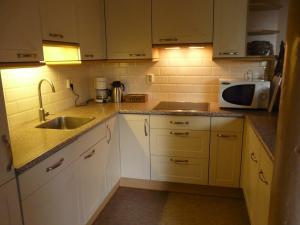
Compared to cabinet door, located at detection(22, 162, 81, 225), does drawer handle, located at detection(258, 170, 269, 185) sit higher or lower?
higher

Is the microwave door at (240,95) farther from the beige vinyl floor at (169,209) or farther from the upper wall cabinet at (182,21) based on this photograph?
the beige vinyl floor at (169,209)

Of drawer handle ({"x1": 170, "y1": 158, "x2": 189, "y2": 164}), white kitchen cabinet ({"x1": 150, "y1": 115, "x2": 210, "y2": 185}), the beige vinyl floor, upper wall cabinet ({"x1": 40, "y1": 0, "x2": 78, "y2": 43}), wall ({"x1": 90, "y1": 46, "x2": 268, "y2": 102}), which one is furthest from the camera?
wall ({"x1": 90, "y1": 46, "x2": 268, "y2": 102})

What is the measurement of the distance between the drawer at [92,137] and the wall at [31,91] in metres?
0.56

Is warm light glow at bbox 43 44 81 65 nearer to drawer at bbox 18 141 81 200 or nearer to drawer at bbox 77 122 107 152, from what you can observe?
drawer at bbox 77 122 107 152

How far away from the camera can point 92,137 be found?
203cm

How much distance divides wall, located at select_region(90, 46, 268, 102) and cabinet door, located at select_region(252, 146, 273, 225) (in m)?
1.41

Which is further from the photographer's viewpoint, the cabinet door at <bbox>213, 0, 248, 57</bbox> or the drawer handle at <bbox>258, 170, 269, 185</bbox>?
the cabinet door at <bbox>213, 0, 248, 57</bbox>

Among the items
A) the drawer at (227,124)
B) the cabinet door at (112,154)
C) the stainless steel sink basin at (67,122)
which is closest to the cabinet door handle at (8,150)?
the stainless steel sink basin at (67,122)

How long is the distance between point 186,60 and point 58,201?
2.02 m

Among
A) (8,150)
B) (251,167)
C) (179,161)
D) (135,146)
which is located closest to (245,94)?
(251,167)

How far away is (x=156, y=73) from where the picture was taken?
304cm

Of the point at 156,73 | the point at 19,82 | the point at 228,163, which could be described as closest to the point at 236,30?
the point at 156,73

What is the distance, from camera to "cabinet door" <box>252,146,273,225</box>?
4.53ft

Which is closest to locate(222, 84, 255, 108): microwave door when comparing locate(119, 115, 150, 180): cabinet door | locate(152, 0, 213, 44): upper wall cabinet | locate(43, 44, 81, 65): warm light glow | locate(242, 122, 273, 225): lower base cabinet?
locate(242, 122, 273, 225): lower base cabinet
